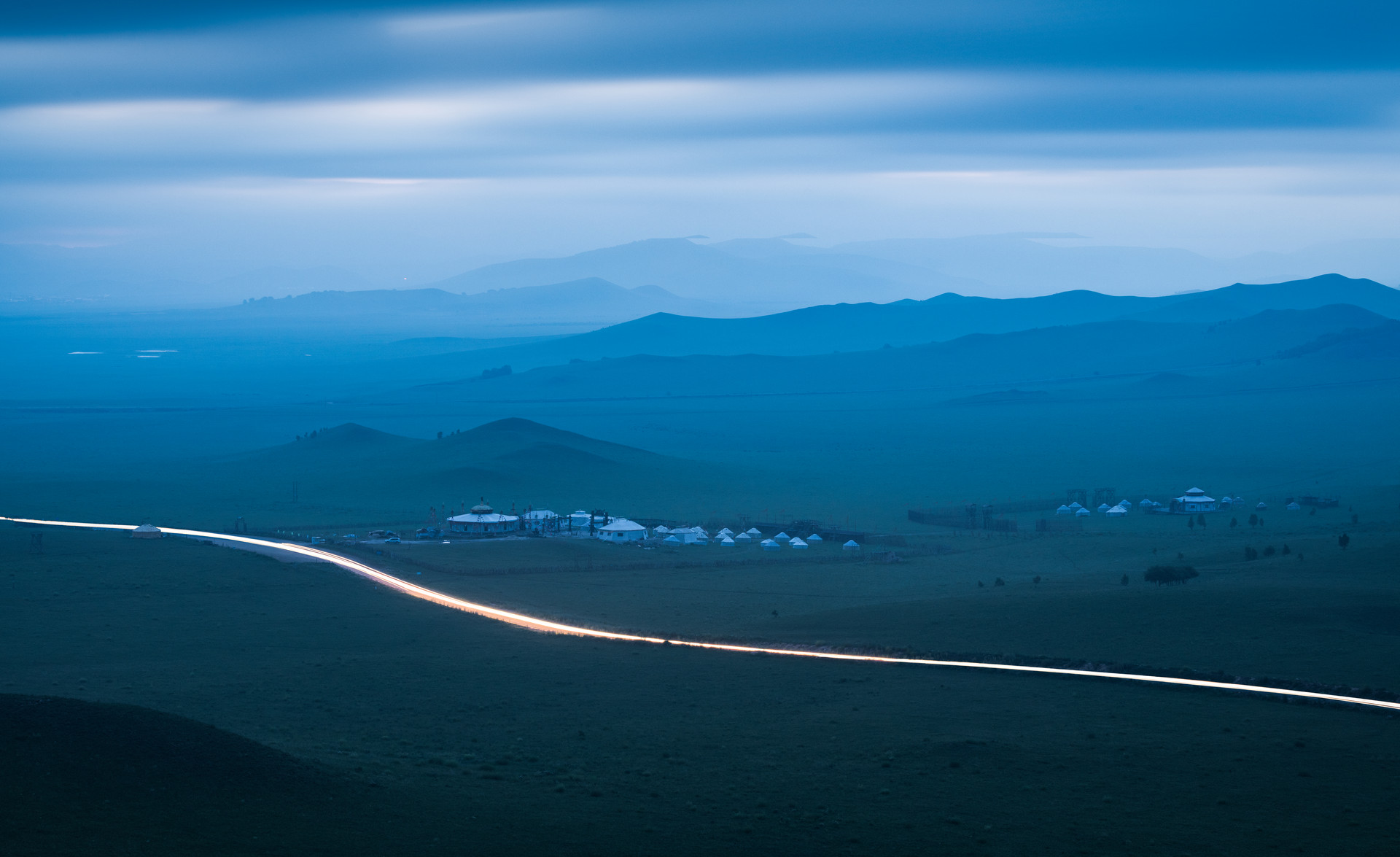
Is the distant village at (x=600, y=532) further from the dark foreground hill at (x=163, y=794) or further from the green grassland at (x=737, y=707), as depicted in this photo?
the dark foreground hill at (x=163, y=794)

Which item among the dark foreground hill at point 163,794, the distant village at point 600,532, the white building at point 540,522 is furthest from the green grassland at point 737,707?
the white building at point 540,522

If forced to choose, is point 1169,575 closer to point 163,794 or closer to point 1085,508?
point 163,794

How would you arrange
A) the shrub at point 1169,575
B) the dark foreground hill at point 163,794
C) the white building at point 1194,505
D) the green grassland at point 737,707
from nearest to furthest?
the dark foreground hill at point 163,794 < the green grassland at point 737,707 < the shrub at point 1169,575 < the white building at point 1194,505

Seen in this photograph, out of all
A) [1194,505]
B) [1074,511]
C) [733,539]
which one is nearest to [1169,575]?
[733,539]

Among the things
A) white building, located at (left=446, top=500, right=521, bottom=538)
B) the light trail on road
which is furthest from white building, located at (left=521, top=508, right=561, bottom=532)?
the light trail on road

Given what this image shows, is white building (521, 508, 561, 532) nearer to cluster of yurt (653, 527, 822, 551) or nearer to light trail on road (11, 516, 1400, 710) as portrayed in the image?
cluster of yurt (653, 527, 822, 551)

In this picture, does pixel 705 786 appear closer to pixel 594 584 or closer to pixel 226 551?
pixel 594 584

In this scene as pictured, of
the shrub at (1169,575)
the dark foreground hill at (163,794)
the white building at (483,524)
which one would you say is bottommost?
the dark foreground hill at (163,794)
